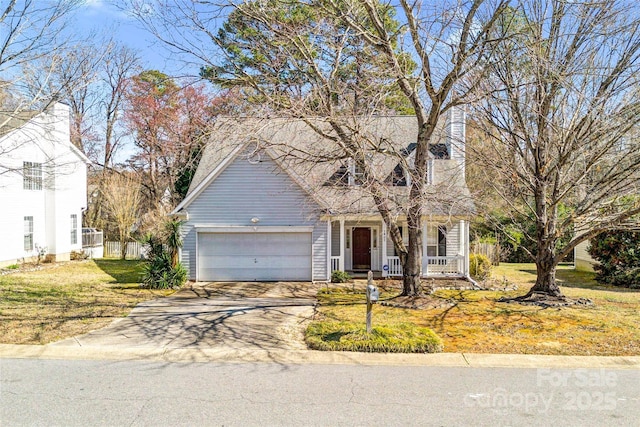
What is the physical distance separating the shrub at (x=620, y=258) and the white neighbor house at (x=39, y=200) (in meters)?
22.2

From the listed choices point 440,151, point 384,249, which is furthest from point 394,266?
point 440,151

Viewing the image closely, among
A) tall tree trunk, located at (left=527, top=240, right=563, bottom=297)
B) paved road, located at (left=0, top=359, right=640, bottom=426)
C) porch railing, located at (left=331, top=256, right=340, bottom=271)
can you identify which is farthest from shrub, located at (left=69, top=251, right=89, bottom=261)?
tall tree trunk, located at (left=527, top=240, right=563, bottom=297)

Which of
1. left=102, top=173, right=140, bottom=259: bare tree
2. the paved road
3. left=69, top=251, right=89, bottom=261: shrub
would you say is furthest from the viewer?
left=102, top=173, right=140, bottom=259: bare tree

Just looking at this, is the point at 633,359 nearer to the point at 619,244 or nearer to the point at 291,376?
the point at 291,376

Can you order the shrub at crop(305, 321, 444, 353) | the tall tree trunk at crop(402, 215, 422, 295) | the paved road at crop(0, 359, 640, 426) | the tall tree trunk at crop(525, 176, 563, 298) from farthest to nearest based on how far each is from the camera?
the tall tree trunk at crop(402, 215, 422, 295)
the tall tree trunk at crop(525, 176, 563, 298)
the shrub at crop(305, 321, 444, 353)
the paved road at crop(0, 359, 640, 426)

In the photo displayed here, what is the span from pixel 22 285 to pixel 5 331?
7.38m

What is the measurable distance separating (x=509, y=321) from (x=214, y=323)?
646 cm

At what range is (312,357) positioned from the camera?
7531mm

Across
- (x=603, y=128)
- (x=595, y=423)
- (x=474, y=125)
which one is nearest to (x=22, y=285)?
(x=474, y=125)

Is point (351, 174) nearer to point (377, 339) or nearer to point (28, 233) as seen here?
point (377, 339)

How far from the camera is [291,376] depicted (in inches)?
260

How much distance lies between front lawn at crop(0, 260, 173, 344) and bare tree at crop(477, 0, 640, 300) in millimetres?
10537

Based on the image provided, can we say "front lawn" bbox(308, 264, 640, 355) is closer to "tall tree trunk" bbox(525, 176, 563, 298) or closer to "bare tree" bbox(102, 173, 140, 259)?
"tall tree trunk" bbox(525, 176, 563, 298)

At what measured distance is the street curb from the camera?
730 cm
